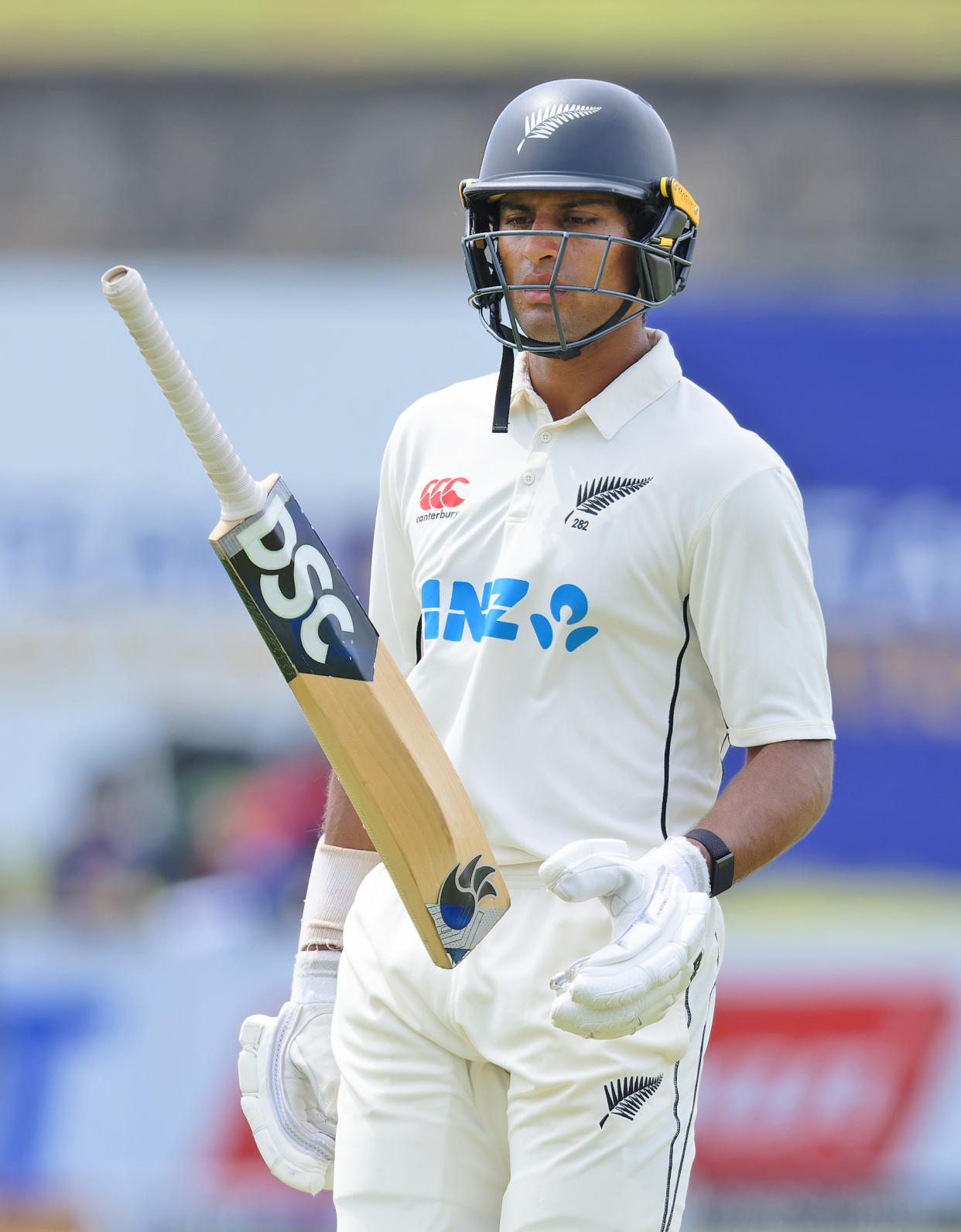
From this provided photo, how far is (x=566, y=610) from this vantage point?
190 cm

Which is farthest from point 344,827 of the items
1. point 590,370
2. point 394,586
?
point 590,370

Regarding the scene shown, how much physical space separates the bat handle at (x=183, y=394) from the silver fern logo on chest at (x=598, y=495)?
35 centimetres

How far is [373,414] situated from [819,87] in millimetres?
1672

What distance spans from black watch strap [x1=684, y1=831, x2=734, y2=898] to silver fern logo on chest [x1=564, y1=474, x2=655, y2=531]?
0.36 meters

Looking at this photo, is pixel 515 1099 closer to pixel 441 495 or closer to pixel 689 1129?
pixel 689 1129

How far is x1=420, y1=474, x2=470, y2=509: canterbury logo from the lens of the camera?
6.66ft

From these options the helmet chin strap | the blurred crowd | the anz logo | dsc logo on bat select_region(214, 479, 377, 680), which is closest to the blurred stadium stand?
the blurred crowd

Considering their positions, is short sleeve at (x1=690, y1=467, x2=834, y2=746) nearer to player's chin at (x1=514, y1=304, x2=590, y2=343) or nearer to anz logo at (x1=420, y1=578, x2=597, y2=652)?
anz logo at (x1=420, y1=578, x2=597, y2=652)

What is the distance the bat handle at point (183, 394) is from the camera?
1.67 metres

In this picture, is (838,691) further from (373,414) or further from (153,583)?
(153,583)

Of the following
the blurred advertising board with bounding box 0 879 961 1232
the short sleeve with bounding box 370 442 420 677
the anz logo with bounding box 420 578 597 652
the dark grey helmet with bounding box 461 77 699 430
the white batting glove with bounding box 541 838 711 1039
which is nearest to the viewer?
the white batting glove with bounding box 541 838 711 1039

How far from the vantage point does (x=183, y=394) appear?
173 centimetres

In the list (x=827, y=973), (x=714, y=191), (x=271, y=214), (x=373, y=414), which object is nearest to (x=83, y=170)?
(x=271, y=214)

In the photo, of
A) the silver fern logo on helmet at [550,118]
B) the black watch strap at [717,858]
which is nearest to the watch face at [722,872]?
the black watch strap at [717,858]
